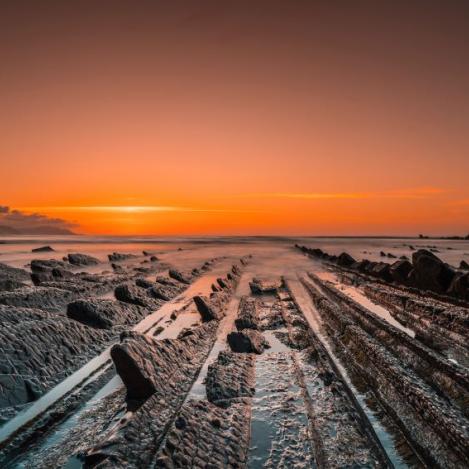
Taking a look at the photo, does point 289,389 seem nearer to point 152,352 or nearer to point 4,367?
point 152,352

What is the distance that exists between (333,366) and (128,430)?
104 inches

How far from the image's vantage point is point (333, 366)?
4305 millimetres

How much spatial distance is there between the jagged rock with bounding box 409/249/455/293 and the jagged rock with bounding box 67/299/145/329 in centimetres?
786

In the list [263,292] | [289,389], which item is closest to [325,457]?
[289,389]

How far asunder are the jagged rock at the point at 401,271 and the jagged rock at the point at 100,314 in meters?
8.73

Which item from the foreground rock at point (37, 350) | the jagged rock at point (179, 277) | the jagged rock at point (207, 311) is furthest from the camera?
the jagged rock at point (179, 277)

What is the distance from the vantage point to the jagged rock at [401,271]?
11.5 m

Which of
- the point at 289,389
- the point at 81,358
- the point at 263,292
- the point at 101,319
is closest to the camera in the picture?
the point at 289,389

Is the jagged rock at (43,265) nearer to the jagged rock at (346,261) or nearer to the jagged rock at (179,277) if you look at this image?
the jagged rock at (179,277)

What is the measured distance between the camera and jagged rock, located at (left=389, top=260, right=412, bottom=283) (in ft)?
37.7

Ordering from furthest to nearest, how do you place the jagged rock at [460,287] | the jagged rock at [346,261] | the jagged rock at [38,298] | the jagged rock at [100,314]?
the jagged rock at [346,261], the jagged rock at [460,287], the jagged rock at [38,298], the jagged rock at [100,314]

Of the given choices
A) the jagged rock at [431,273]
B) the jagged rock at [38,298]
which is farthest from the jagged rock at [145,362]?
the jagged rock at [431,273]

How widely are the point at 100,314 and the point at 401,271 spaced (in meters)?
9.68

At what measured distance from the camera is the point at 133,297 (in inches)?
324
